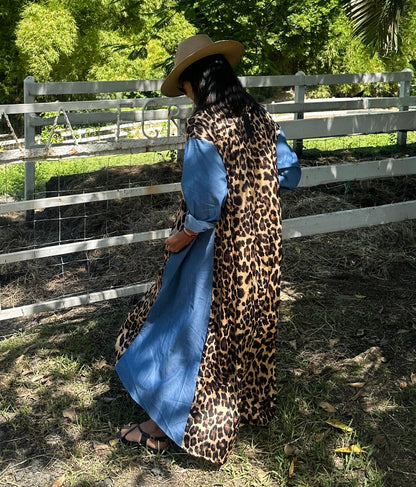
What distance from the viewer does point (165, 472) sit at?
316cm

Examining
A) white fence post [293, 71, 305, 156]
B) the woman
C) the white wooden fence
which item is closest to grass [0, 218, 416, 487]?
the woman

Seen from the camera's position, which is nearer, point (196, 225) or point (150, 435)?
point (196, 225)

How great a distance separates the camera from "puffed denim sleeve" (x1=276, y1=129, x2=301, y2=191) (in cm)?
322

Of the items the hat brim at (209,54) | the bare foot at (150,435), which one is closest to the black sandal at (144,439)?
the bare foot at (150,435)

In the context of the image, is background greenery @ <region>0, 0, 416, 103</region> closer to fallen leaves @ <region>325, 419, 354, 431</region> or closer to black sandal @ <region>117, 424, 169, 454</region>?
fallen leaves @ <region>325, 419, 354, 431</region>

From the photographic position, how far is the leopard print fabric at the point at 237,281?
3.01 meters

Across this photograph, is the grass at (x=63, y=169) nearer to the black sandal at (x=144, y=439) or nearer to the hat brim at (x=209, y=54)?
the hat brim at (x=209, y=54)

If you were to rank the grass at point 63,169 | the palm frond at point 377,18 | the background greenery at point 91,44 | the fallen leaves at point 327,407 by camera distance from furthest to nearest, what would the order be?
1. the background greenery at point 91,44
2. the grass at point 63,169
3. the palm frond at point 377,18
4. the fallen leaves at point 327,407

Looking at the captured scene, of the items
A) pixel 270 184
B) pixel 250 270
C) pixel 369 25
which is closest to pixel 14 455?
pixel 250 270

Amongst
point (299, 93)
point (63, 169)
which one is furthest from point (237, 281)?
point (63, 169)

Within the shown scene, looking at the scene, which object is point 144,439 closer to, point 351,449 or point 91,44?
point 351,449

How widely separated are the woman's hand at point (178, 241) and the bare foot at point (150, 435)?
2.95ft

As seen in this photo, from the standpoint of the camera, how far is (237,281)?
3.07m

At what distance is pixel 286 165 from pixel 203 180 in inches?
22.5
